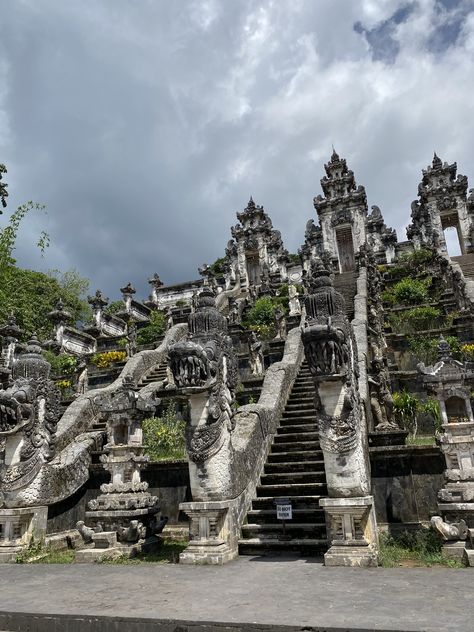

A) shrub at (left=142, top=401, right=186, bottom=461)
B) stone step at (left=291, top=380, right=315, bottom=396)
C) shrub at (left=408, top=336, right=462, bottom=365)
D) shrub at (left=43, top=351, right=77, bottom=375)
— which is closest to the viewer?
shrub at (left=142, top=401, right=186, bottom=461)

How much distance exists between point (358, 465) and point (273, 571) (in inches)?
64.1

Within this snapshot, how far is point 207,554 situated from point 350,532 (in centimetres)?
189

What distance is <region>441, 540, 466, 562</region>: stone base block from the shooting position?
587cm

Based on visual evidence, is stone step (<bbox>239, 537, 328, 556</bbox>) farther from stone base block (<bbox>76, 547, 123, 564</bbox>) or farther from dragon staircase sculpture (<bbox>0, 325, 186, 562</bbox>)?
dragon staircase sculpture (<bbox>0, 325, 186, 562</bbox>)

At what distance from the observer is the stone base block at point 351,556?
5.80 meters

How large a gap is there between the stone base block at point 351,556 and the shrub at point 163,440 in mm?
4731

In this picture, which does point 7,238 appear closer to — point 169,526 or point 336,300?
point 169,526

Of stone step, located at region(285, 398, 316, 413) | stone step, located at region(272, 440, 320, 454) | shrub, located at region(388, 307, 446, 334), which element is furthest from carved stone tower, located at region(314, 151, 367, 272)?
stone step, located at region(272, 440, 320, 454)

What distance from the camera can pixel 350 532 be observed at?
237 inches

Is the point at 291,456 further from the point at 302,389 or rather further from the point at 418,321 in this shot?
the point at 418,321

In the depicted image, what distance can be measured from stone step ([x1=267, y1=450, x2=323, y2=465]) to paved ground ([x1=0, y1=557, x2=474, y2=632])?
2.38m

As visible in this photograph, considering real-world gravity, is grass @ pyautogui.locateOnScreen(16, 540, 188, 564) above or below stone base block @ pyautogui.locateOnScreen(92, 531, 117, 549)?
below

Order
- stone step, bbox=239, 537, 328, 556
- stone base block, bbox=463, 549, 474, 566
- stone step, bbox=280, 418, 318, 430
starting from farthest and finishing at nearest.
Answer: stone step, bbox=280, 418, 318, 430, stone step, bbox=239, 537, 328, 556, stone base block, bbox=463, 549, 474, 566

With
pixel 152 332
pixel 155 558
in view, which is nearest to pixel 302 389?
pixel 155 558
